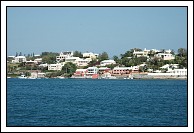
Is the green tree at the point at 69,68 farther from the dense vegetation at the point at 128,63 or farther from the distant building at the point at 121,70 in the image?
the distant building at the point at 121,70

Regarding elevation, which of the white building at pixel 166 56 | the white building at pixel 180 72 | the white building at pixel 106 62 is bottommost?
the white building at pixel 180 72

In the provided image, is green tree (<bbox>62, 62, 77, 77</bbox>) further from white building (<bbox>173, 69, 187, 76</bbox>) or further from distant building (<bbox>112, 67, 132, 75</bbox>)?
white building (<bbox>173, 69, 187, 76</bbox>)

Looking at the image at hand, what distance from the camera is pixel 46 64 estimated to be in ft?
228

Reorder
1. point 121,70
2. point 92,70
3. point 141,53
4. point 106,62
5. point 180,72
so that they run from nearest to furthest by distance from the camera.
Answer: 1. point 180,72
2. point 121,70
3. point 92,70
4. point 106,62
5. point 141,53

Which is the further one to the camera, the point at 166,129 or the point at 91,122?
the point at 91,122

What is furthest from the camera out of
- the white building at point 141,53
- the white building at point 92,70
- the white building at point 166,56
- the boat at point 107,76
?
the white building at point 141,53

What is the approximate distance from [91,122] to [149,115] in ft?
7.60

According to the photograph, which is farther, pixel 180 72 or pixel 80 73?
pixel 80 73

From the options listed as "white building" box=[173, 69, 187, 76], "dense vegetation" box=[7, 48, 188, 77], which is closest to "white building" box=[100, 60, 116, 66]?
"dense vegetation" box=[7, 48, 188, 77]

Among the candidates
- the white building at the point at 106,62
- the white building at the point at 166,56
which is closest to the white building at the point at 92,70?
the white building at the point at 106,62

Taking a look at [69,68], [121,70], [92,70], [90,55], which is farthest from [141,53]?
[69,68]

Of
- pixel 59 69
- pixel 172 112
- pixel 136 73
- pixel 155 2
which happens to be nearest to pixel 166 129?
pixel 155 2

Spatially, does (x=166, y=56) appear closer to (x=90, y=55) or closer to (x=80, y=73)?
(x=80, y=73)

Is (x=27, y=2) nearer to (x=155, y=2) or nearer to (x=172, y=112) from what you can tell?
(x=155, y=2)
